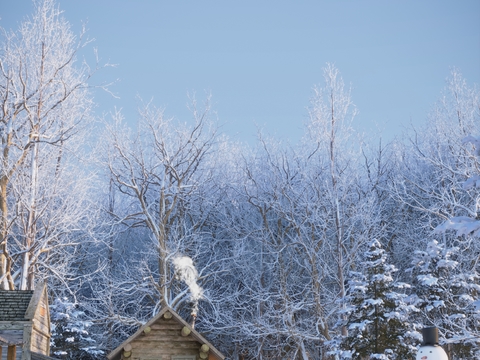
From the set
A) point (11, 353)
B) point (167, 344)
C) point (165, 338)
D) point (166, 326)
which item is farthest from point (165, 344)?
point (11, 353)

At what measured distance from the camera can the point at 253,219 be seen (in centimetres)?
3519

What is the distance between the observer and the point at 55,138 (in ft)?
89.0

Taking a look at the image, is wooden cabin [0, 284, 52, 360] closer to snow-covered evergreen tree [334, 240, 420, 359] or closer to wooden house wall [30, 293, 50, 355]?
wooden house wall [30, 293, 50, 355]

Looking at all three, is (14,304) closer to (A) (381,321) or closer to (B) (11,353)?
(B) (11,353)

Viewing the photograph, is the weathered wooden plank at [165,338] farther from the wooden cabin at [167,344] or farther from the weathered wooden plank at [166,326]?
the weathered wooden plank at [166,326]

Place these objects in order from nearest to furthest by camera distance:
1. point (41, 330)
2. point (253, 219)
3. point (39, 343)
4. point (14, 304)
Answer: point (14, 304) → point (39, 343) → point (41, 330) → point (253, 219)

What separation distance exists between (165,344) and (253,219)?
658 inches

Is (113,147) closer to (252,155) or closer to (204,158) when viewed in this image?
(204,158)

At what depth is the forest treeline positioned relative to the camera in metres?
23.9

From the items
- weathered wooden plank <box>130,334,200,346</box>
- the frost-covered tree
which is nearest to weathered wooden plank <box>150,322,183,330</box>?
weathered wooden plank <box>130,334,200,346</box>

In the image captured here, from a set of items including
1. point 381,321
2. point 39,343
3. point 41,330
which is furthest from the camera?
point 41,330

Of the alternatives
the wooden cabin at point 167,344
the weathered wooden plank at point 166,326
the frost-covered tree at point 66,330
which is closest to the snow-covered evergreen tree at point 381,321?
the wooden cabin at point 167,344

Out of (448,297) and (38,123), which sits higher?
(38,123)

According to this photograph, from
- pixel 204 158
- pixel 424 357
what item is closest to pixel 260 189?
pixel 204 158
